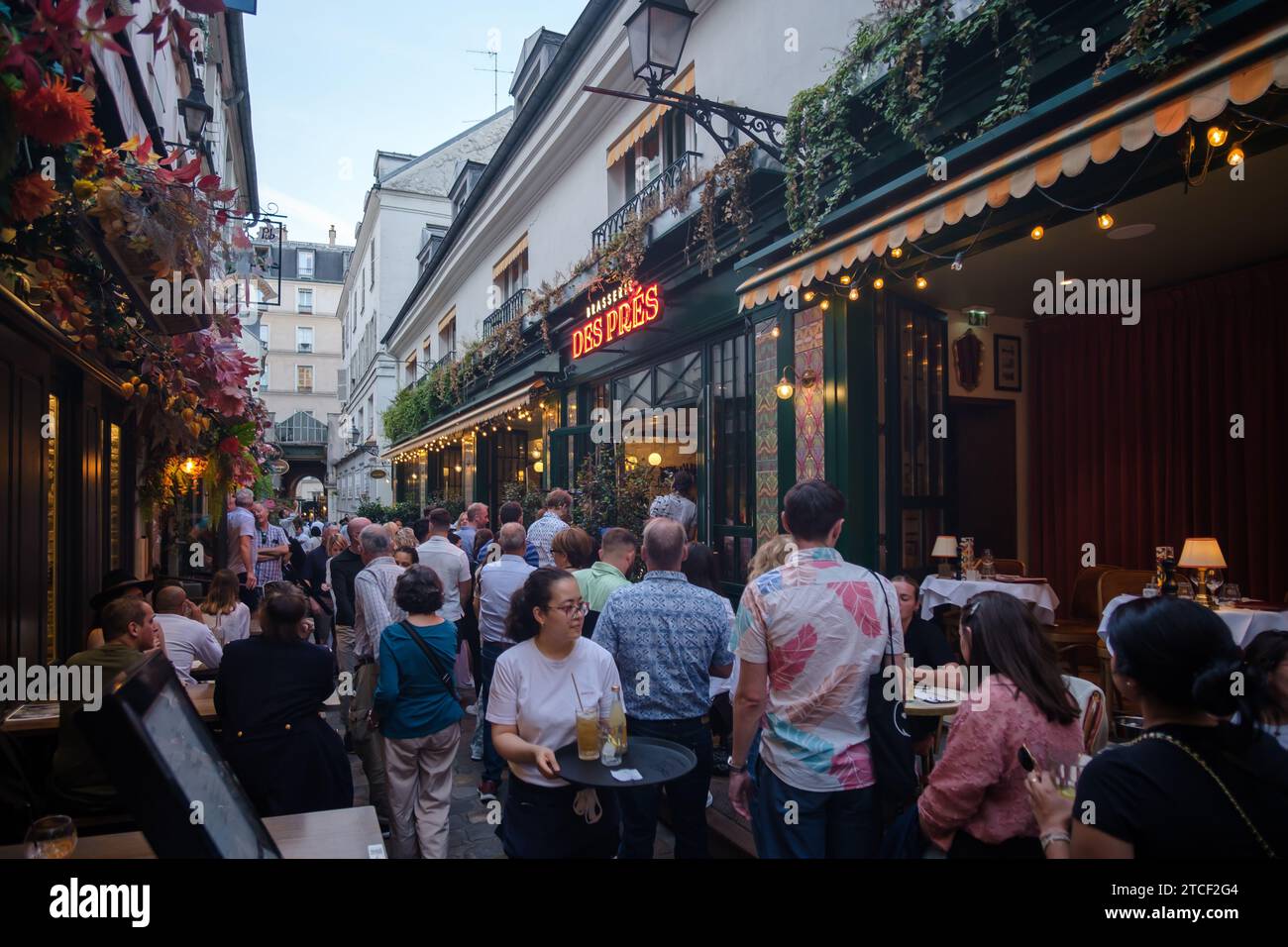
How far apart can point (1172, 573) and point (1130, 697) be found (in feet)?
17.6

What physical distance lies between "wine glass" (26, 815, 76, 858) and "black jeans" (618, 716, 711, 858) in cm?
205

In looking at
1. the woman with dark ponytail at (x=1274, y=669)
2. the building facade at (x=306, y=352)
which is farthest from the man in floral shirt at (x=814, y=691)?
the building facade at (x=306, y=352)

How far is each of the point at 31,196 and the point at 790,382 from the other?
5.71 meters

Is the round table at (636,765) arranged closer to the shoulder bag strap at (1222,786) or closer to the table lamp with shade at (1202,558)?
the shoulder bag strap at (1222,786)

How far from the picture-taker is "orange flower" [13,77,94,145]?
210cm

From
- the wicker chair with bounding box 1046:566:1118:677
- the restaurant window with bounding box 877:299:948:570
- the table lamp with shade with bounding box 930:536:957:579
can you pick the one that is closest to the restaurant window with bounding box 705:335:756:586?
the restaurant window with bounding box 877:299:948:570

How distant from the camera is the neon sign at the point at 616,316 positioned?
28.9 ft

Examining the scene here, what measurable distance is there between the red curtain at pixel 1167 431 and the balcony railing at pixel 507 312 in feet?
28.5

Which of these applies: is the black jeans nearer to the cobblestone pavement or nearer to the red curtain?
the cobblestone pavement

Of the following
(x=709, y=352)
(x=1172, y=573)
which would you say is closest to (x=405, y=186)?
(x=709, y=352)

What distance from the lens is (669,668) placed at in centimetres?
362

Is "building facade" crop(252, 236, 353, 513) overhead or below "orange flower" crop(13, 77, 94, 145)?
overhead

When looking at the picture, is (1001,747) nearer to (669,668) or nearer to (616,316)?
(669,668)

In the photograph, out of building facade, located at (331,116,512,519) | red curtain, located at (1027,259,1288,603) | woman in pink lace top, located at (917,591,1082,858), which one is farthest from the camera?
building facade, located at (331,116,512,519)
